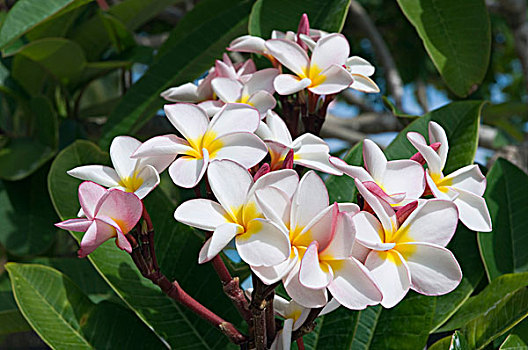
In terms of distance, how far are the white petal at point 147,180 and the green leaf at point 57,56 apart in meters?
0.65

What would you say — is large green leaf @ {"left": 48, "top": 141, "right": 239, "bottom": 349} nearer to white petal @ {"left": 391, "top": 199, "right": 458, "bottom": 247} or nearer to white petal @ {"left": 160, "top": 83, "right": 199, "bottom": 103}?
white petal @ {"left": 160, "top": 83, "right": 199, "bottom": 103}

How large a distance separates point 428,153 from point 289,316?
0.63 ft

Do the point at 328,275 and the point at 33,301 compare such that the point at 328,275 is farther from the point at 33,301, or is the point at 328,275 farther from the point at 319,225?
the point at 33,301

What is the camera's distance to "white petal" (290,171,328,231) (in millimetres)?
439

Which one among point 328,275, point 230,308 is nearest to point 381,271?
point 328,275

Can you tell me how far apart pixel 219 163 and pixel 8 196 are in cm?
80

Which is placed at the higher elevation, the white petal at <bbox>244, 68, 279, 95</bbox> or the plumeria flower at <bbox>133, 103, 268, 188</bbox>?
the plumeria flower at <bbox>133, 103, 268, 188</bbox>

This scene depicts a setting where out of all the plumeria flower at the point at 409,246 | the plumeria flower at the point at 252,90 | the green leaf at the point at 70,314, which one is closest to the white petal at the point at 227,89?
the plumeria flower at the point at 252,90

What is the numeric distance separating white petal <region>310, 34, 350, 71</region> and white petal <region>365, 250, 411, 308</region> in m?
0.25

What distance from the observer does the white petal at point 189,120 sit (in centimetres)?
51

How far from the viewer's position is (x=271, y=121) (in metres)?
0.55

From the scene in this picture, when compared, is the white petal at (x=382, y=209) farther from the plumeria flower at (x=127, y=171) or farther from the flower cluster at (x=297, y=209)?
the plumeria flower at (x=127, y=171)

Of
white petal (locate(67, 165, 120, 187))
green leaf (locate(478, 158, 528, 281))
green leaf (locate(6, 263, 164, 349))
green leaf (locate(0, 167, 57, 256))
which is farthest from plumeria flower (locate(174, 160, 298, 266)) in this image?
green leaf (locate(0, 167, 57, 256))

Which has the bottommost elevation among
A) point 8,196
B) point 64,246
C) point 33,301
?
point 64,246
